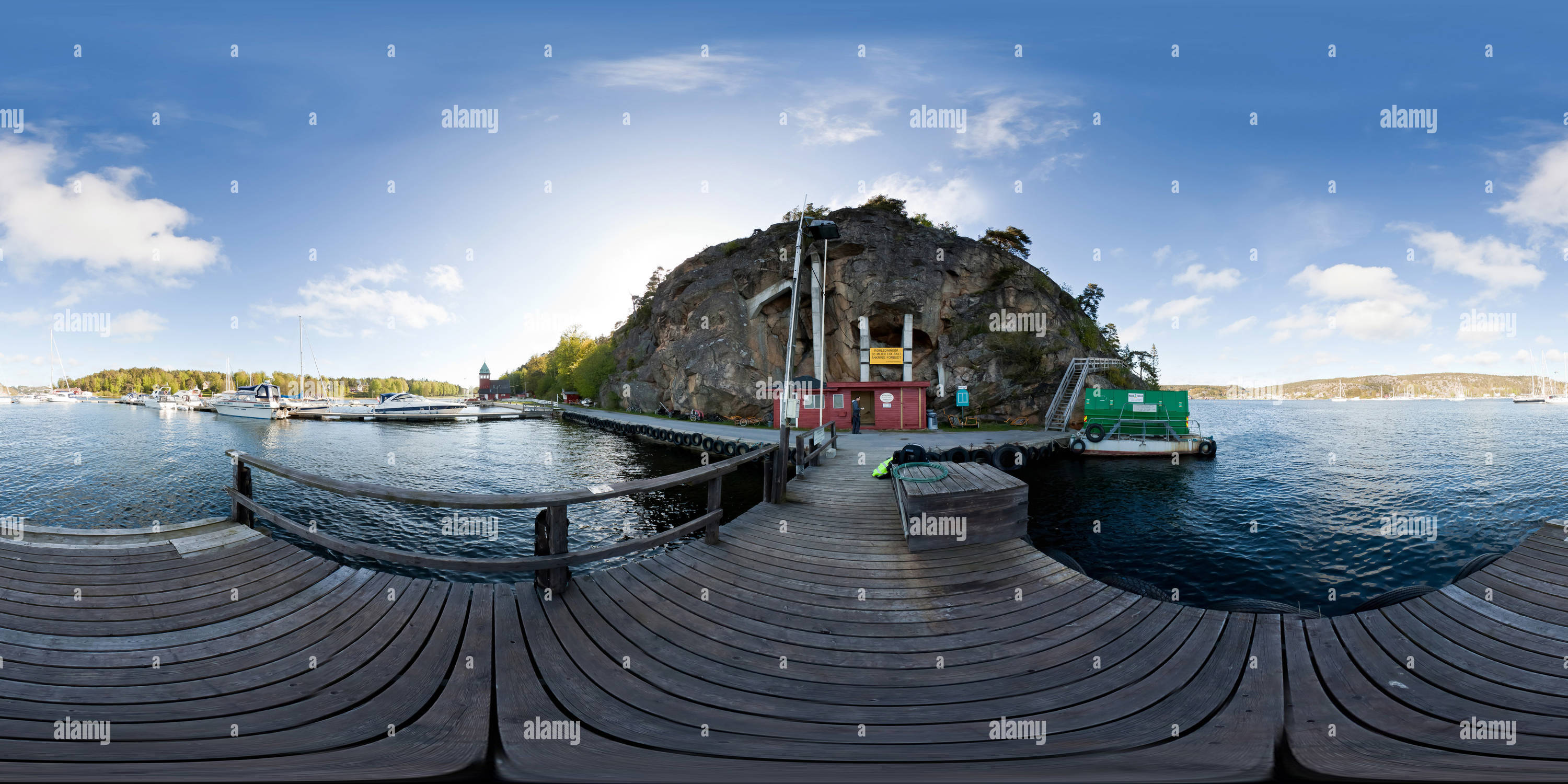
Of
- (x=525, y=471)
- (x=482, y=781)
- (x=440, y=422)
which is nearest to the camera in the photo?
(x=482, y=781)

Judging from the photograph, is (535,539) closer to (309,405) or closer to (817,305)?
(817,305)

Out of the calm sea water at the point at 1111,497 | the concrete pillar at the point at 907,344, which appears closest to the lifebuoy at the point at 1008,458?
the calm sea water at the point at 1111,497

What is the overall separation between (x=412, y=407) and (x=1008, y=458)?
212 ft

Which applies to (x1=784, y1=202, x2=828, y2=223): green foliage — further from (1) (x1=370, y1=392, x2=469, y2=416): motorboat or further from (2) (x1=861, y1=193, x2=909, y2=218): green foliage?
(1) (x1=370, y1=392, x2=469, y2=416): motorboat

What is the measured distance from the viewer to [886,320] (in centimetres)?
3747

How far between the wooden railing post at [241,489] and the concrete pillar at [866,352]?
108 ft

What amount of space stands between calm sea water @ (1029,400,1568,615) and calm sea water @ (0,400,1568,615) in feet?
0.21

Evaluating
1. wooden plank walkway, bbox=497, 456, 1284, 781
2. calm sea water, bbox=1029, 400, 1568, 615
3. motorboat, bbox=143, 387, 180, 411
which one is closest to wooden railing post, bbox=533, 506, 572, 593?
wooden plank walkway, bbox=497, 456, 1284, 781

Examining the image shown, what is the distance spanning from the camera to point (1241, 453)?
26.0m

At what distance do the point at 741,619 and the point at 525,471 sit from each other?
66.1 feet

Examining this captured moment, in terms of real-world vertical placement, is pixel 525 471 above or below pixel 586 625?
below

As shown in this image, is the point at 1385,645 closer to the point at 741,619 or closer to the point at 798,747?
the point at 798,747

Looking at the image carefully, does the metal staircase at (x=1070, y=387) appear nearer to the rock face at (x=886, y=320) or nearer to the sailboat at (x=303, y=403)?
the rock face at (x=886, y=320)

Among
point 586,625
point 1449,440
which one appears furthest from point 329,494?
point 1449,440
